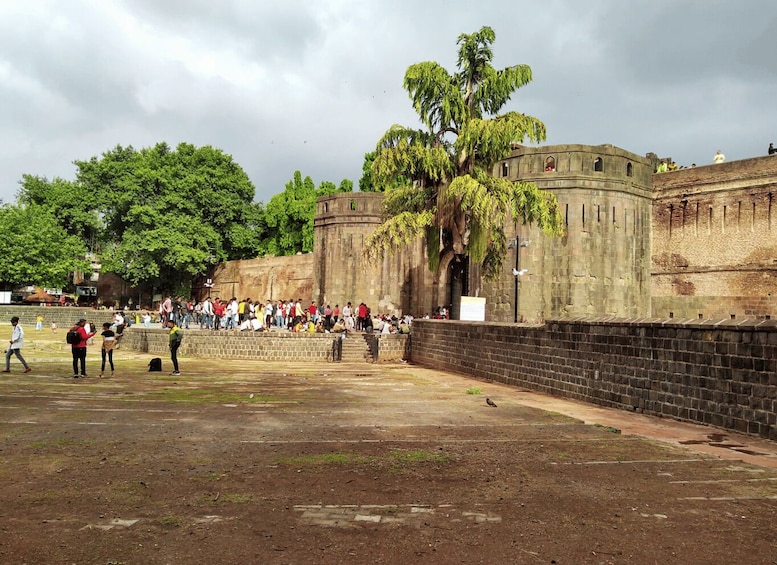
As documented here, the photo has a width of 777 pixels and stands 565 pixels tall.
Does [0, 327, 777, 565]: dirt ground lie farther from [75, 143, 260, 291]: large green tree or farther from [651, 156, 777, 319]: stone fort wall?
[75, 143, 260, 291]: large green tree

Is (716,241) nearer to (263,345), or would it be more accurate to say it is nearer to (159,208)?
(263,345)

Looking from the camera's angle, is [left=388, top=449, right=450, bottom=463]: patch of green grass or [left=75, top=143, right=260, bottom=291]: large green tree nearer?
[left=388, top=449, right=450, bottom=463]: patch of green grass

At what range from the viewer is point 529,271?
28.6 m

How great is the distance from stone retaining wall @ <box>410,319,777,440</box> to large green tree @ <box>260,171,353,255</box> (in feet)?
123

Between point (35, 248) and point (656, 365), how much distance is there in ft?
159

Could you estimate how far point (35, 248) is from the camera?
149ft

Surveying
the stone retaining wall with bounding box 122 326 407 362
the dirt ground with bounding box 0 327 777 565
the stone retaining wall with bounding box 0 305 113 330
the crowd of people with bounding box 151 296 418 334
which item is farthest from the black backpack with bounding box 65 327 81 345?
the stone retaining wall with bounding box 0 305 113 330

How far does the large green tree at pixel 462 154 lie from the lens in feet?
61.6

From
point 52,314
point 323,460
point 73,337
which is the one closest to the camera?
point 323,460

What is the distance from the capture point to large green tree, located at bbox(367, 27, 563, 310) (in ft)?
61.6

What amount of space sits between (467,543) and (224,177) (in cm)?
4759

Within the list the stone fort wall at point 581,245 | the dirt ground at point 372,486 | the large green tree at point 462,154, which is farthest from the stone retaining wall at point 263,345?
the dirt ground at point 372,486

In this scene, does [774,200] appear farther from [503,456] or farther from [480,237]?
[503,456]

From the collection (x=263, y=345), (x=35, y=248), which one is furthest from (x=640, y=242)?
(x=35, y=248)
